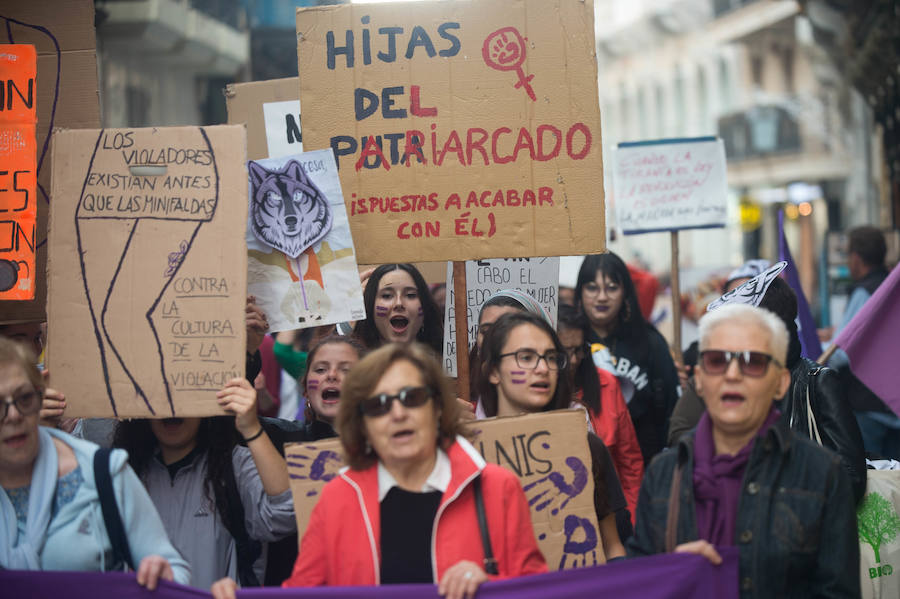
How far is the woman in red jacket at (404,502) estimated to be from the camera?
9.36 ft

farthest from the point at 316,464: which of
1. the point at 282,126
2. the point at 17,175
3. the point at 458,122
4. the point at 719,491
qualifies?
the point at 282,126

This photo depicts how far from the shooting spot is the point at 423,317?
16.8 ft

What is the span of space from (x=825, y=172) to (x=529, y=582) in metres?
34.4

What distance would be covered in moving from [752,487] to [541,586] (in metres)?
0.59

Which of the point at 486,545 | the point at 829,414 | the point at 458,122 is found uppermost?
the point at 458,122

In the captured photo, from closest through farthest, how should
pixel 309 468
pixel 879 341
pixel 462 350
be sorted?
1. pixel 309 468
2. pixel 462 350
3. pixel 879 341

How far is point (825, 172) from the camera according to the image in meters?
34.9

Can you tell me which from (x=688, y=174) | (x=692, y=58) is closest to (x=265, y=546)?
(x=688, y=174)

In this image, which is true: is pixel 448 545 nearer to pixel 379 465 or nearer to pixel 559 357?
pixel 379 465

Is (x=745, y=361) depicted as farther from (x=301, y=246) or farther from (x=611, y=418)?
(x=611, y=418)

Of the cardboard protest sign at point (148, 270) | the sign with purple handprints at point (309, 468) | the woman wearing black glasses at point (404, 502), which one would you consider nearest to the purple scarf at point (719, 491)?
the woman wearing black glasses at point (404, 502)

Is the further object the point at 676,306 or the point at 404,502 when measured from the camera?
the point at 676,306

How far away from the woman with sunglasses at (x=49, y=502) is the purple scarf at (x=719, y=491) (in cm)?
139

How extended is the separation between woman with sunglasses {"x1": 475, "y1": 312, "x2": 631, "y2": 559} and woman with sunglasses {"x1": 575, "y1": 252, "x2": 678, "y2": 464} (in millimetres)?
1725
